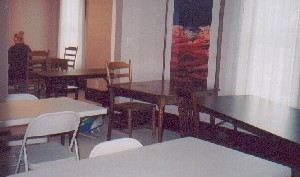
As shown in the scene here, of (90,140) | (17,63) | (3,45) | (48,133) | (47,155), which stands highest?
(3,45)

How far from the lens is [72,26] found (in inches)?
366

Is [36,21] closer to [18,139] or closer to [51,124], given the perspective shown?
[18,139]

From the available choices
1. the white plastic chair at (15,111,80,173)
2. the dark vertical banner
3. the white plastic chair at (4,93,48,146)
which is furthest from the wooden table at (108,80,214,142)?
the white plastic chair at (15,111,80,173)

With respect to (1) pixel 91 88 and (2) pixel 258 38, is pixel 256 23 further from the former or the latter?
(1) pixel 91 88

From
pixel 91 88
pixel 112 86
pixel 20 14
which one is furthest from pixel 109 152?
pixel 20 14

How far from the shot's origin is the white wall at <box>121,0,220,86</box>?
6.49 metres

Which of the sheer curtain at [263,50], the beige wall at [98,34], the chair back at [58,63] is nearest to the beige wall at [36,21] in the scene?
the beige wall at [98,34]

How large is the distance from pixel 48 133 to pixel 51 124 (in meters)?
0.07

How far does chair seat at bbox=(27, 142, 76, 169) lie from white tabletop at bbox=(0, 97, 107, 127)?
0.23 metres

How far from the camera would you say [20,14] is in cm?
920

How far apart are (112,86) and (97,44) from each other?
405cm

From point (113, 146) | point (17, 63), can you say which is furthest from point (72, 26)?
point (113, 146)

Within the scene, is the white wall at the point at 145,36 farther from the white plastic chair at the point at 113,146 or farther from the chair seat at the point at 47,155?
the white plastic chair at the point at 113,146

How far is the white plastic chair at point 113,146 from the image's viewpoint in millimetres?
2063
